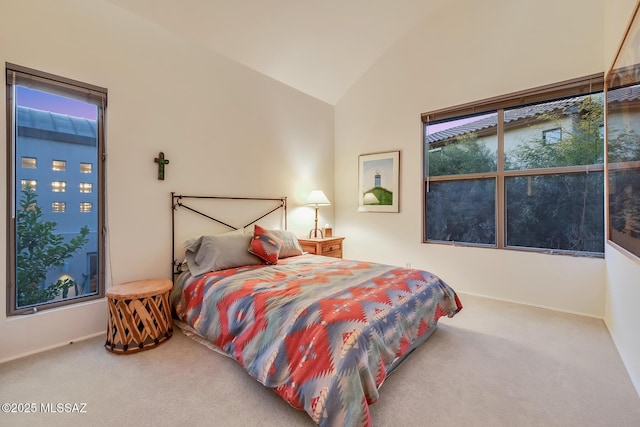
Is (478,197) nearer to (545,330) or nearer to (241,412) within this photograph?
(545,330)

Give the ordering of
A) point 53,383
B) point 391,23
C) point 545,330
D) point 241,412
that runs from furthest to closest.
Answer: point 391,23 → point 545,330 → point 53,383 → point 241,412

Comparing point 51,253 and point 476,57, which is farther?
point 476,57

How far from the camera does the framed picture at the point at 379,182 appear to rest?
14.3ft

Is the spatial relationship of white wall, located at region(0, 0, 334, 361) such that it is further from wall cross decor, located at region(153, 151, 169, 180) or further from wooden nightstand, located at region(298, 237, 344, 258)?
wooden nightstand, located at region(298, 237, 344, 258)

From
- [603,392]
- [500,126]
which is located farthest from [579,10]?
[603,392]

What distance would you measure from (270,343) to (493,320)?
2.36 metres

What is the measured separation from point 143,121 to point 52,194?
0.97 meters

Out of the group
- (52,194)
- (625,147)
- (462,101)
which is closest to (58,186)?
(52,194)

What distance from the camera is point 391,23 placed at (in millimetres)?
4012

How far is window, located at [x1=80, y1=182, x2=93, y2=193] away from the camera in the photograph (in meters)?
2.55

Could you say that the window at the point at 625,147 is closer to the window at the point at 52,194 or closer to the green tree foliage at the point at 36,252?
the window at the point at 52,194

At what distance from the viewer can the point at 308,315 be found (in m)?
1.73

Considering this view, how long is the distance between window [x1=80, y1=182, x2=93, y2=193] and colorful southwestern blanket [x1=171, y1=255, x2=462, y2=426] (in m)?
1.09

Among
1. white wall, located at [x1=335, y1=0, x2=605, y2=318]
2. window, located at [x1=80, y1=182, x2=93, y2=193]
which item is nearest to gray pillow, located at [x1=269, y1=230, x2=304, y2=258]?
white wall, located at [x1=335, y1=0, x2=605, y2=318]
